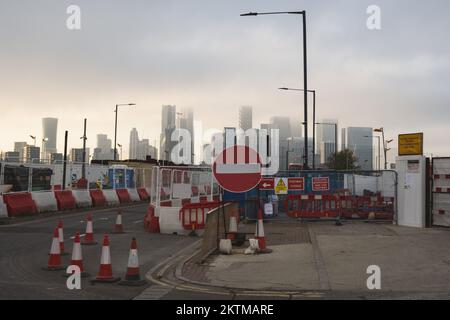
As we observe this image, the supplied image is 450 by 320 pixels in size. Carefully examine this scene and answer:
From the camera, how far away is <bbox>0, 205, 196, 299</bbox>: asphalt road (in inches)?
305

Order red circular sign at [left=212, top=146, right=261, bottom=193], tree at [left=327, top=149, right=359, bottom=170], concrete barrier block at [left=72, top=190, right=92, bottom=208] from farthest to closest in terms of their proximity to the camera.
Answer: tree at [left=327, top=149, right=359, bottom=170], concrete barrier block at [left=72, top=190, right=92, bottom=208], red circular sign at [left=212, top=146, right=261, bottom=193]

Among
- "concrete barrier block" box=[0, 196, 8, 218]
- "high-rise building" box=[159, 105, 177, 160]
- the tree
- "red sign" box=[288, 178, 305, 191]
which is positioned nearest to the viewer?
"red sign" box=[288, 178, 305, 191]

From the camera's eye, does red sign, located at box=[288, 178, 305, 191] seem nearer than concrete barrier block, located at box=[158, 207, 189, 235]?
No

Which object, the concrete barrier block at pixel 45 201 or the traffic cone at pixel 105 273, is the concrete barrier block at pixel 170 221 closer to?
the traffic cone at pixel 105 273

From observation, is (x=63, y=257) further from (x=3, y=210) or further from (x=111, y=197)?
(x=111, y=197)

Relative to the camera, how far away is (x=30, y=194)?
21.9 metres

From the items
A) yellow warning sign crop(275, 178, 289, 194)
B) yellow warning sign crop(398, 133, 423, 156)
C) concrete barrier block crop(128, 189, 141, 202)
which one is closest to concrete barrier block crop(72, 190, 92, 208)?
concrete barrier block crop(128, 189, 141, 202)

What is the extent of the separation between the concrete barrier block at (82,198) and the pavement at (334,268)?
13865 mm

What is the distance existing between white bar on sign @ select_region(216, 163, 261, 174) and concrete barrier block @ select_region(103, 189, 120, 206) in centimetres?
1880

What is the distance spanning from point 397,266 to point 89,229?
7.66 meters

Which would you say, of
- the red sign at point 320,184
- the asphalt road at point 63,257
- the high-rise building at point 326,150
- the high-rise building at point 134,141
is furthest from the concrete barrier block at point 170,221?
the high-rise building at point 326,150

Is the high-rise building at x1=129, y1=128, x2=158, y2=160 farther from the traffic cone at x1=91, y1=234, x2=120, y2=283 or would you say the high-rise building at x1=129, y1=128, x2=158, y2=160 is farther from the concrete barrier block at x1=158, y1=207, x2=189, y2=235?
the traffic cone at x1=91, y1=234, x2=120, y2=283

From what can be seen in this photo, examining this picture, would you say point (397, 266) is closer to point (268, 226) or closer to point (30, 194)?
point (268, 226)

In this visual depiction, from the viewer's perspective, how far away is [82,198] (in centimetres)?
2617
